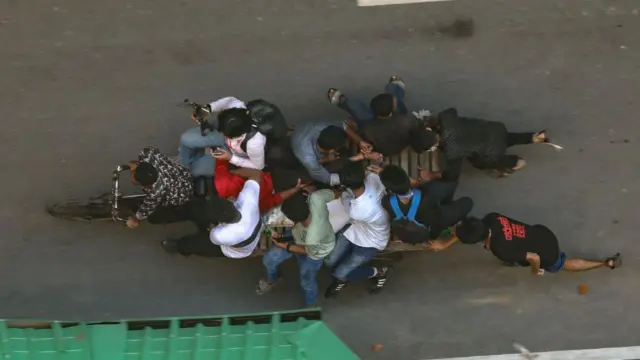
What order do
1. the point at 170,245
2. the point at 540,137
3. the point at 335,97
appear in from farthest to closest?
the point at 170,245, the point at 335,97, the point at 540,137

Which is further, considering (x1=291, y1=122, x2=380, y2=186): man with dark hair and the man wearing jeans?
the man wearing jeans

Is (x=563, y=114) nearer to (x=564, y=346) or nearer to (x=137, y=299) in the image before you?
(x=564, y=346)

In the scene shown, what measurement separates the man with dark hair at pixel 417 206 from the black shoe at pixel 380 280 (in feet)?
2.00

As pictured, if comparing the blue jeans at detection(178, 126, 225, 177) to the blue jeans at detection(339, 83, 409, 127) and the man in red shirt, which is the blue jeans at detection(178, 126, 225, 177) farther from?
the blue jeans at detection(339, 83, 409, 127)

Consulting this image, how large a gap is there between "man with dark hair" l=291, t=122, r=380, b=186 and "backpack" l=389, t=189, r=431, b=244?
1.36 feet

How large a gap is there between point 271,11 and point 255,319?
2337 millimetres

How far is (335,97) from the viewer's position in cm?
454

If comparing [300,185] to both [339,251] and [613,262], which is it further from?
[613,262]

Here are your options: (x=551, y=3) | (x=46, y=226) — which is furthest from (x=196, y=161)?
(x=551, y=3)

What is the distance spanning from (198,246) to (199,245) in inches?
0.5

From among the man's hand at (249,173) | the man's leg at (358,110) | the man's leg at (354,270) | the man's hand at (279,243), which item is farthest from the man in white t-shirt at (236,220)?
the man's leg at (358,110)

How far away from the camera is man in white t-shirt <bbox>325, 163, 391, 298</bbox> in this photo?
3.96 m

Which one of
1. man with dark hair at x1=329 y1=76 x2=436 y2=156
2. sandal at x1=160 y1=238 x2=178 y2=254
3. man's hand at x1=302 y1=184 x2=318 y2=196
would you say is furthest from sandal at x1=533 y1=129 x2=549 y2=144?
sandal at x1=160 y1=238 x2=178 y2=254

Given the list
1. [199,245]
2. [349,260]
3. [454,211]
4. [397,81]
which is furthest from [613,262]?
[199,245]
